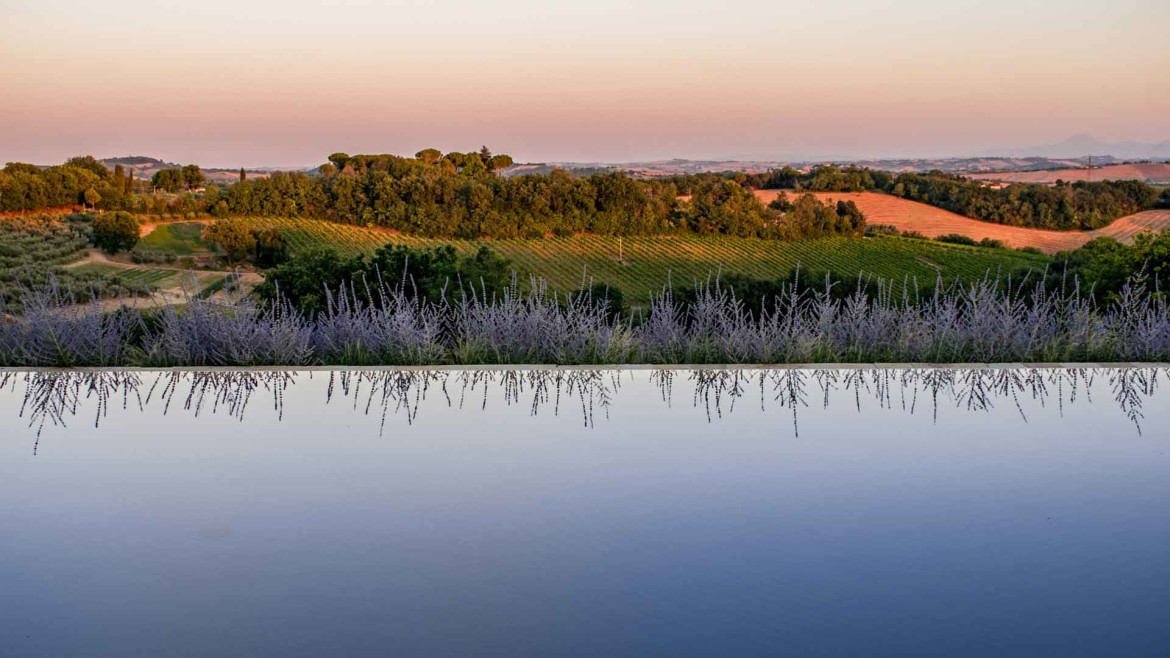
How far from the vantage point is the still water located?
1690 mm

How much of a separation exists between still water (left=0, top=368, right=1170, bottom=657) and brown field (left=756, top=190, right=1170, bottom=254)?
39599mm

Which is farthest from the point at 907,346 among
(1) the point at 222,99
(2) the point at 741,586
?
(1) the point at 222,99

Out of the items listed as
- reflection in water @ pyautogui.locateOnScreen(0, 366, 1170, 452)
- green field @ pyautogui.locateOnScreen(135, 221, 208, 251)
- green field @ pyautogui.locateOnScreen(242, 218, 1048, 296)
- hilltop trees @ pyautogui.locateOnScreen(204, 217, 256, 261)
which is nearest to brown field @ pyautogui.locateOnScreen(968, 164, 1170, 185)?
green field @ pyautogui.locateOnScreen(242, 218, 1048, 296)

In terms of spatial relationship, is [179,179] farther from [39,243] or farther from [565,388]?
[565,388]

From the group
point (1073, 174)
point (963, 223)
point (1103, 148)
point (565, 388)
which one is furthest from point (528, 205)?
point (565, 388)

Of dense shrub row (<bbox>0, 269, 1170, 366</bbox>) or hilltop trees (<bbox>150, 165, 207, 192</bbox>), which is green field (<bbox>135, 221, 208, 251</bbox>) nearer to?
hilltop trees (<bbox>150, 165, 207, 192</bbox>)

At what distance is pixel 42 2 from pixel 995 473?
28.0 m

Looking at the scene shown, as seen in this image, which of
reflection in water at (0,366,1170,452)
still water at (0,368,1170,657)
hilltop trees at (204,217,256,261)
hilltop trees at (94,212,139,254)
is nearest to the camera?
still water at (0,368,1170,657)

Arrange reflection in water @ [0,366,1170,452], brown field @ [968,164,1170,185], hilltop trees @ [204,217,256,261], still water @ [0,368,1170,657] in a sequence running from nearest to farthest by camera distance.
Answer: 1. still water @ [0,368,1170,657]
2. reflection in water @ [0,366,1170,452]
3. brown field @ [968,164,1170,185]
4. hilltop trees @ [204,217,256,261]

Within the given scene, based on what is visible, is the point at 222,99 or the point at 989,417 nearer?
the point at 989,417

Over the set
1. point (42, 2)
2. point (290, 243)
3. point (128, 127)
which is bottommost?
point (290, 243)

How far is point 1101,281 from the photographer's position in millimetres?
6930

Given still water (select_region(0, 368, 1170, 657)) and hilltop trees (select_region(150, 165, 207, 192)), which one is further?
hilltop trees (select_region(150, 165, 207, 192))

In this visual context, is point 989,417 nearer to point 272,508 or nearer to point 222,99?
point 272,508
